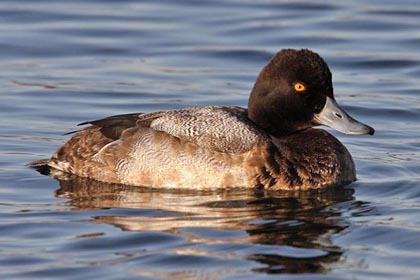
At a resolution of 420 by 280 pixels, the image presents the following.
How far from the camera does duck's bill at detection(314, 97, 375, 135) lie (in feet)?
33.3

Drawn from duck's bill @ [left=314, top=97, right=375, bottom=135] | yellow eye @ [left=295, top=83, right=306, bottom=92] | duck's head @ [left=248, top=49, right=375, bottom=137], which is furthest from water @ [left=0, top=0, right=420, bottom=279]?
yellow eye @ [left=295, top=83, right=306, bottom=92]

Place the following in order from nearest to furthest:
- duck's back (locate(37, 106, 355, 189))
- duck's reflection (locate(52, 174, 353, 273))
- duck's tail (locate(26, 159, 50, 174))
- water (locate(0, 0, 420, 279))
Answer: water (locate(0, 0, 420, 279)) → duck's reflection (locate(52, 174, 353, 273)) → duck's back (locate(37, 106, 355, 189)) → duck's tail (locate(26, 159, 50, 174))

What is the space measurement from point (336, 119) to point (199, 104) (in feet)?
10.2

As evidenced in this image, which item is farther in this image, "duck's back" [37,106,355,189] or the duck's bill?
the duck's bill

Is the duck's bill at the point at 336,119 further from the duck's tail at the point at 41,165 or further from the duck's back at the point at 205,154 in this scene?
the duck's tail at the point at 41,165

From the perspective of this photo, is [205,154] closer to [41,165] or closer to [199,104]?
[41,165]

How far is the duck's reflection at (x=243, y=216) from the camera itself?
8062 millimetres

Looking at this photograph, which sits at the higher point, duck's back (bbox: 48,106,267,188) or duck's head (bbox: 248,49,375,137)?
duck's head (bbox: 248,49,375,137)

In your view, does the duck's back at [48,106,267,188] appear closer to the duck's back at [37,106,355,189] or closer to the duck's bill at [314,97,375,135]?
the duck's back at [37,106,355,189]

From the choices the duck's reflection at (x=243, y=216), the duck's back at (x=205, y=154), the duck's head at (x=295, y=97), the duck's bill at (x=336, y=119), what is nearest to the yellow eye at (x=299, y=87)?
the duck's head at (x=295, y=97)

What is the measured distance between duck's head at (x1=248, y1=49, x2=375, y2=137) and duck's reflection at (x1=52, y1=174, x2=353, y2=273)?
2.11ft

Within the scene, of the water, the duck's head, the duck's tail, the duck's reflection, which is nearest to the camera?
the water

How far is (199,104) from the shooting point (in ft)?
42.8

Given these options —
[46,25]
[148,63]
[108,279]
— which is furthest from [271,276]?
[46,25]
